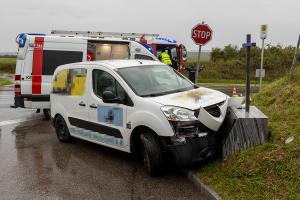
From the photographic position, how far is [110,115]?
6641 mm

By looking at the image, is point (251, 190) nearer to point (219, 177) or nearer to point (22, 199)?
point (219, 177)

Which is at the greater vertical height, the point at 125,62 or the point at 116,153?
the point at 125,62

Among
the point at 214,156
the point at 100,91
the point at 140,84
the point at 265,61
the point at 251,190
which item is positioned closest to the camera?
the point at 251,190

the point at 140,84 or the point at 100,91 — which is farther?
the point at 100,91

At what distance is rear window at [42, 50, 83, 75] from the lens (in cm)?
1108

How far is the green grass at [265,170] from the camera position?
15.1 ft

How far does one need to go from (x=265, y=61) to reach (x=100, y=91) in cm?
3192

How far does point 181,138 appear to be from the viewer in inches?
217

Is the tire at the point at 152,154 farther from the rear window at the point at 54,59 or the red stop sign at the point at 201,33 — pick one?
the rear window at the point at 54,59

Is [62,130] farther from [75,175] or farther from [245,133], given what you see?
[245,133]

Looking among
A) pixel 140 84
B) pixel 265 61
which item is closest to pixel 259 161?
pixel 140 84

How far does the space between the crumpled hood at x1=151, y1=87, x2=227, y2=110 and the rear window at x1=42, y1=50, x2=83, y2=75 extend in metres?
5.69

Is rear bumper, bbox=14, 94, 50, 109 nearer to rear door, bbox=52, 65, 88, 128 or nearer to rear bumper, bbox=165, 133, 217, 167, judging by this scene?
rear door, bbox=52, 65, 88, 128

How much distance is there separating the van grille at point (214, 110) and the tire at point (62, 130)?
363cm
